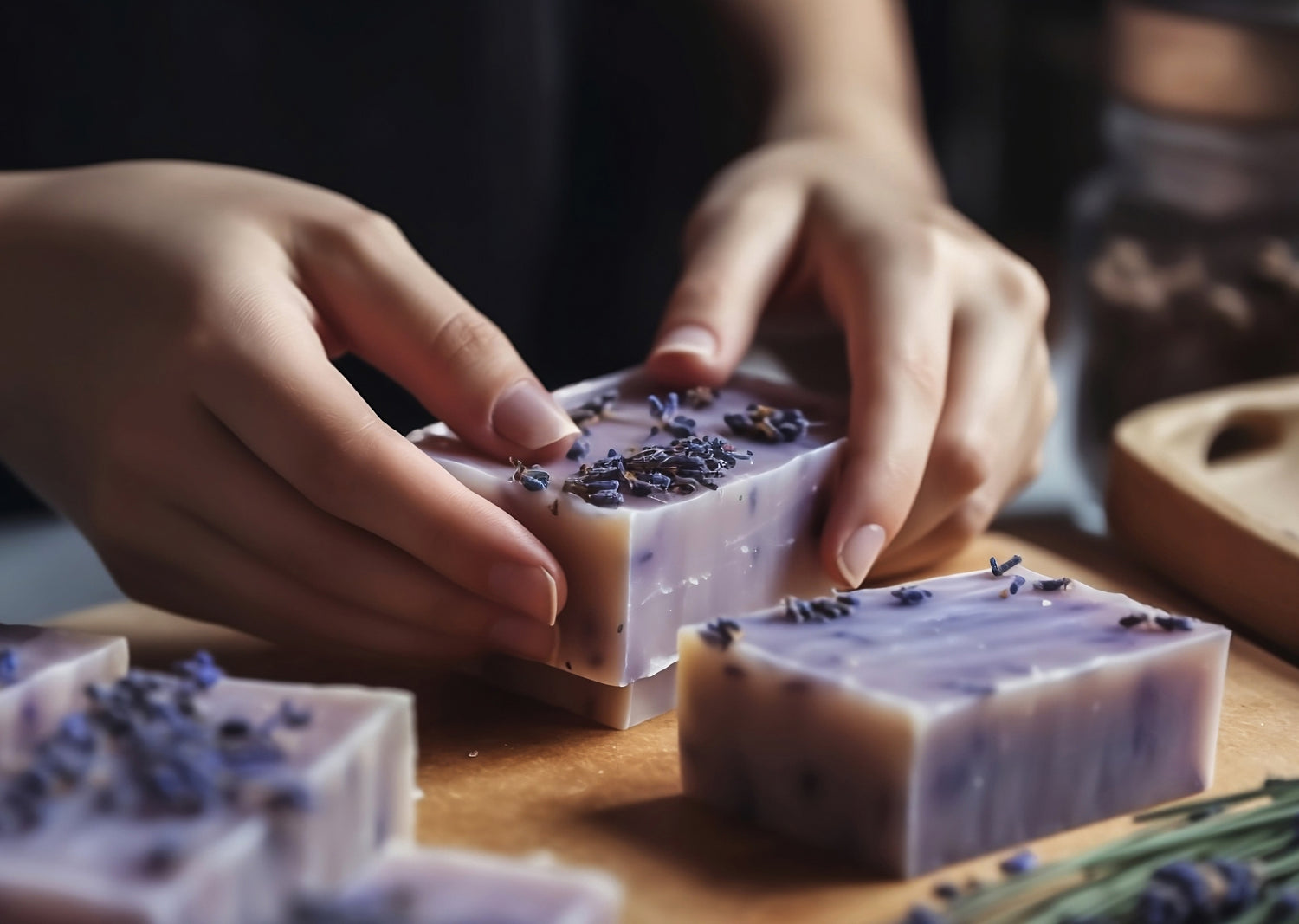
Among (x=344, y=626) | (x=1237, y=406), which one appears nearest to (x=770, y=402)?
(x=344, y=626)

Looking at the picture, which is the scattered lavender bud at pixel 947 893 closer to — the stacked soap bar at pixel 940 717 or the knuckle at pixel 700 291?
the stacked soap bar at pixel 940 717

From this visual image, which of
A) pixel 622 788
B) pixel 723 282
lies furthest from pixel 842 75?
pixel 622 788

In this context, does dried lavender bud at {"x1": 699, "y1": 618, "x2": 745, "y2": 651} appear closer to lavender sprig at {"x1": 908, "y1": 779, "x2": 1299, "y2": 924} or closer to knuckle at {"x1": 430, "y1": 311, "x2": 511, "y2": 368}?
lavender sprig at {"x1": 908, "y1": 779, "x2": 1299, "y2": 924}

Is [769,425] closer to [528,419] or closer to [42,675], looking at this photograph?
[528,419]

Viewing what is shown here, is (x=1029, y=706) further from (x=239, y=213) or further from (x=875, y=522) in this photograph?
(x=239, y=213)

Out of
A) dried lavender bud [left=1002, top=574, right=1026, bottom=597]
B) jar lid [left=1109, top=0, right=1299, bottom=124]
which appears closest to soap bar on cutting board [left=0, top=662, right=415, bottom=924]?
dried lavender bud [left=1002, top=574, right=1026, bottom=597]

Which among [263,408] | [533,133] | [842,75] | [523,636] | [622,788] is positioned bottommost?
[622,788]

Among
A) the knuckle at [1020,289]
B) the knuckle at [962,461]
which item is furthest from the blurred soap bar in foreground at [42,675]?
the knuckle at [1020,289]
